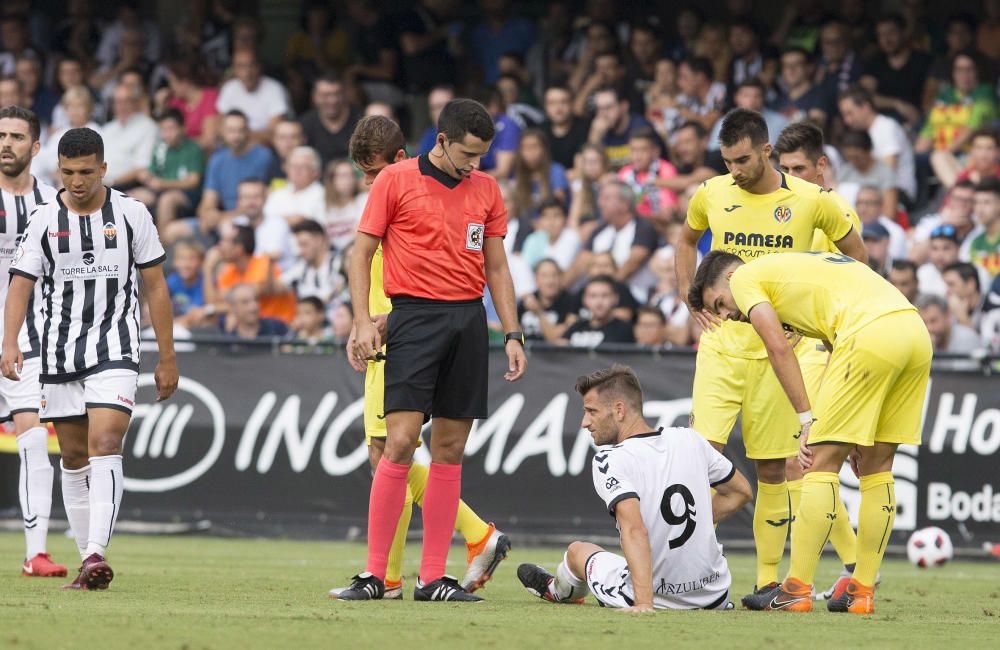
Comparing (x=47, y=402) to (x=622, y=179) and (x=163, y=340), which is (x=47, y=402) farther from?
(x=622, y=179)

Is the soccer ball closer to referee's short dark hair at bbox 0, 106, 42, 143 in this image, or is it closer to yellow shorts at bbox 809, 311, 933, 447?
yellow shorts at bbox 809, 311, 933, 447

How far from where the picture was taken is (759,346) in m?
8.28

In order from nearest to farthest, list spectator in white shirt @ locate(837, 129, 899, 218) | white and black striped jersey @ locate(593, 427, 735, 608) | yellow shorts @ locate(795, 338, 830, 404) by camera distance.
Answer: white and black striped jersey @ locate(593, 427, 735, 608) → yellow shorts @ locate(795, 338, 830, 404) → spectator in white shirt @ locate(837, 129, 899, 218)

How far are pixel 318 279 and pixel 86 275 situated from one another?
296 inches

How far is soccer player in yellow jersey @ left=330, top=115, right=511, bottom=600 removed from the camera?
801 centimetres

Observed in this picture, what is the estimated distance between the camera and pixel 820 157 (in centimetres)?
878

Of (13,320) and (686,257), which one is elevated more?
(686,257)

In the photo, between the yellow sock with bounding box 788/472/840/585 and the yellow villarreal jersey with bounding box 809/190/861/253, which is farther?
the yellow villarreal jersey with bounding box 809/190/861/253

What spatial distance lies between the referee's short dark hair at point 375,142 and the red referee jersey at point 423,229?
1.47 feet

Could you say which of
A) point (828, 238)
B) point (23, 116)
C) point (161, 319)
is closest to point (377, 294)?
point (161, 319)

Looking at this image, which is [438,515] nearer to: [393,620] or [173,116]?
[393,620]

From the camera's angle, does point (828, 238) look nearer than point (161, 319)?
No

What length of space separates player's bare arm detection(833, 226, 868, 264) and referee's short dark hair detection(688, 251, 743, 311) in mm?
1016

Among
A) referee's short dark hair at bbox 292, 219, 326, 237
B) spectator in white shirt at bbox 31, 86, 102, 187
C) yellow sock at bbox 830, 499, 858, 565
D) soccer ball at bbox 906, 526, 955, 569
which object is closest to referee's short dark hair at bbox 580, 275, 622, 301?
referee's short dark hair at bbox 292, 219, 326, 237
